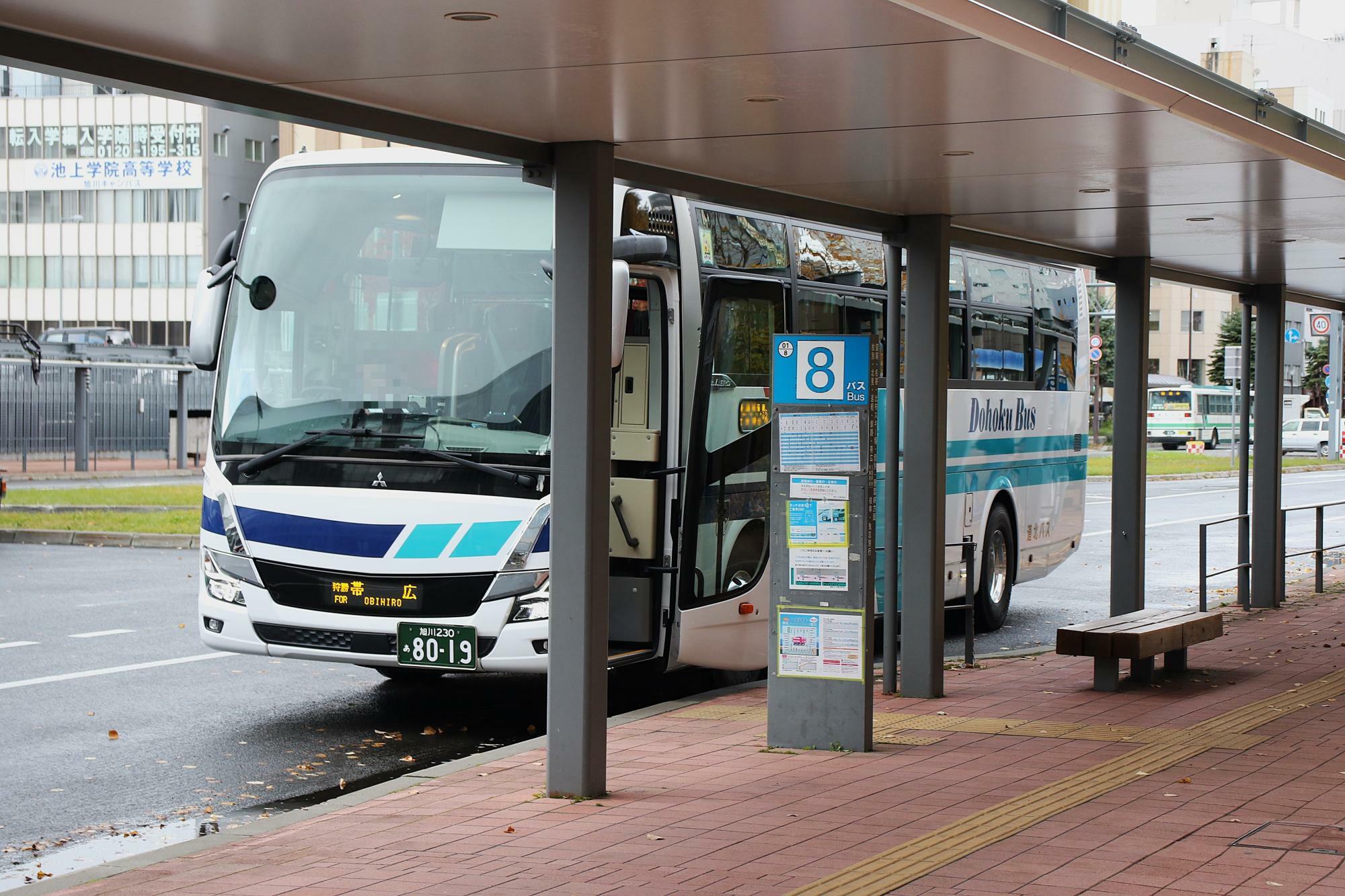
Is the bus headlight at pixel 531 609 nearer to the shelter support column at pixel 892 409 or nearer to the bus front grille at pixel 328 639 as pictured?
the bus front grille at pixel 328 639

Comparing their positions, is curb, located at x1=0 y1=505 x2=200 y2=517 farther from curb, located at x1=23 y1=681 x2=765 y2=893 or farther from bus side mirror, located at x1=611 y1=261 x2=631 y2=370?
bus side mirror, located at x1=611 y1=261 x2=631 y2=370

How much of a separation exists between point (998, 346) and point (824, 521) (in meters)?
6.44

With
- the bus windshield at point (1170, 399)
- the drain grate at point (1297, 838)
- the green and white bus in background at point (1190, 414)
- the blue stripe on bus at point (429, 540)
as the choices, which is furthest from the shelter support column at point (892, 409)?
the bus windshield at point (1170, 399)

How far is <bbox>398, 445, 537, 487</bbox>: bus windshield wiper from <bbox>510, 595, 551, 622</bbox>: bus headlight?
62 centimetres

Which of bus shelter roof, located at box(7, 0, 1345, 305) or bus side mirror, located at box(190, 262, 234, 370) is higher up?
bus shelter roof, located at box(7, 0, 1345, 305)

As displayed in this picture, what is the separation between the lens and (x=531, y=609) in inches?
345

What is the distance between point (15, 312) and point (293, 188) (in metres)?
80.1

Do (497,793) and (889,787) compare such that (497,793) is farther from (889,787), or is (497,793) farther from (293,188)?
(293,188)

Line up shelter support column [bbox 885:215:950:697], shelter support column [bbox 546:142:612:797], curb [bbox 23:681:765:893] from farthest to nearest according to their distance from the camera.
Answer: shelter support column [bbox 885:215:950:697], shelter support column [bbox 546:142:612:797], curb [bbox 23:681:765:893]

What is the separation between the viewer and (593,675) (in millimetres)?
6871

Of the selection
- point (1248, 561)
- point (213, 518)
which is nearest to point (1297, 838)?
point (213, 518)

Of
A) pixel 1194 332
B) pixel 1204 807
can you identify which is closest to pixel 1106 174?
pixel 1204 807

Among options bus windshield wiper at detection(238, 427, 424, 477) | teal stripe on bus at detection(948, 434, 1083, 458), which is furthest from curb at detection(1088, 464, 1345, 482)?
bus windshield wiper at detection(238, 427, 424, 477)

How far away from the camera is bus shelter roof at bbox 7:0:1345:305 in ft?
16.2
